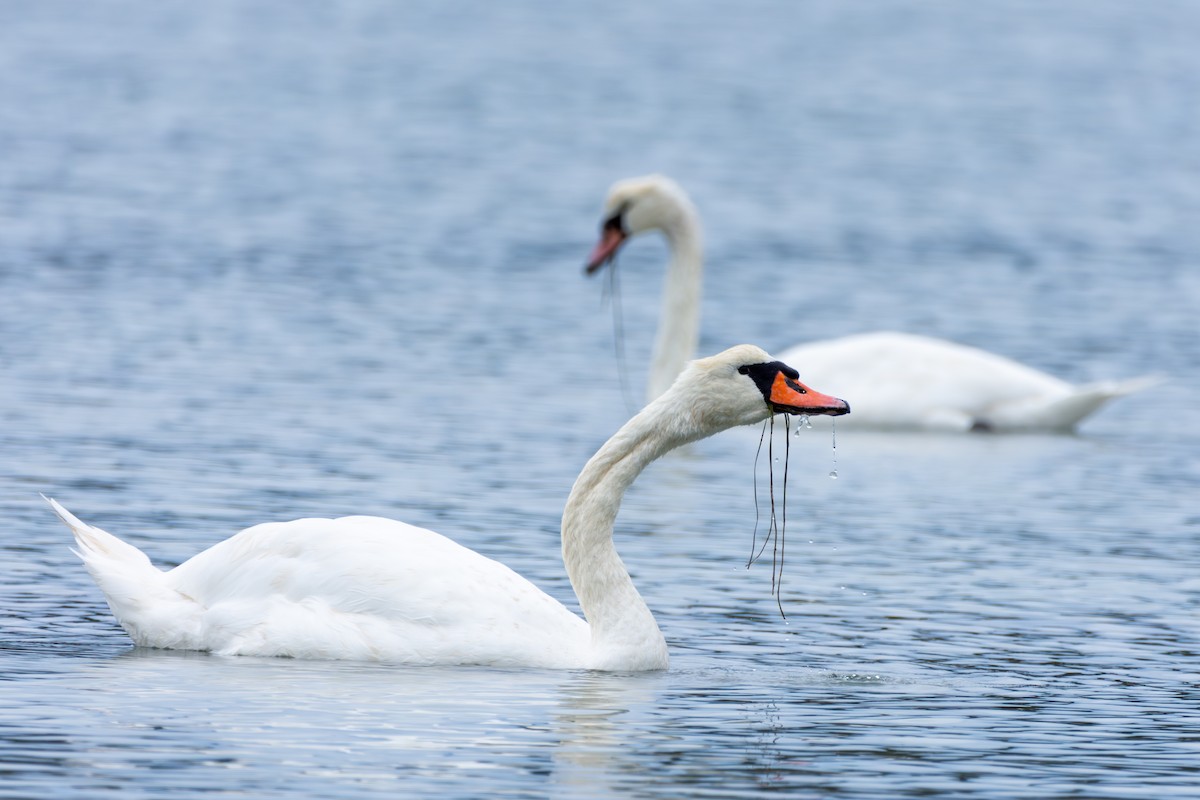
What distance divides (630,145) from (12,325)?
70.4 feet

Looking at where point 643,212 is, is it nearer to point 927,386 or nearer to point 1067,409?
point 927,386

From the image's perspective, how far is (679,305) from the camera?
20.5m

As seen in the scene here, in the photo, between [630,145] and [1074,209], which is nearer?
[1074,209]

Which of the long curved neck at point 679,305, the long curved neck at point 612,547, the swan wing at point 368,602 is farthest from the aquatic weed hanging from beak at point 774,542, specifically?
the long curved neck at point 679,305

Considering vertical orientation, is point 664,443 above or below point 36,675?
above

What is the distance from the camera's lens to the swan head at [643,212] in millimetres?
20844

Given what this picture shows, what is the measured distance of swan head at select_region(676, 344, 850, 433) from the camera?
413 inches

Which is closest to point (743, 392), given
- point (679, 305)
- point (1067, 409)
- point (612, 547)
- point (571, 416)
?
point (612, 547)

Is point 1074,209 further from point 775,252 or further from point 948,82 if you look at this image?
point 948,82

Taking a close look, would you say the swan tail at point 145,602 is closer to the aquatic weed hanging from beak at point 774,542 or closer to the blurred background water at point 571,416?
the blurred background water at point 571,416

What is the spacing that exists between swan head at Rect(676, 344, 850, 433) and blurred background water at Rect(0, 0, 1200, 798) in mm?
1129

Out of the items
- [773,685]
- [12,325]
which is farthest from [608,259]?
[773,685]

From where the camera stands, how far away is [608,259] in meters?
20.9

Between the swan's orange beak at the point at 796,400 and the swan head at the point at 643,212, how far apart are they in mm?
10306
